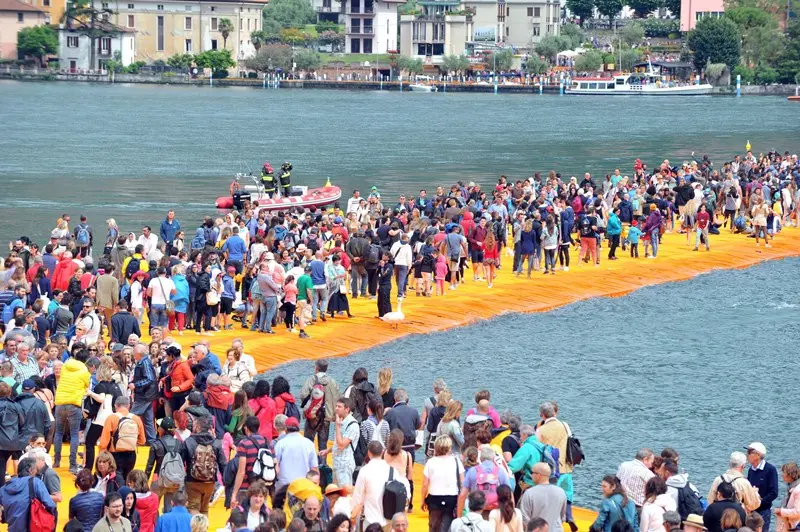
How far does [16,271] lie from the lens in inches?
945

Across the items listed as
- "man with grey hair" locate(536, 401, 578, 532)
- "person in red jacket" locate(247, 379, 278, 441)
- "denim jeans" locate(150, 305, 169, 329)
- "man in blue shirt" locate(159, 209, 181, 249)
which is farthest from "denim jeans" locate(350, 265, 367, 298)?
"man with grey hair" locate(536, 401, 578, 532)

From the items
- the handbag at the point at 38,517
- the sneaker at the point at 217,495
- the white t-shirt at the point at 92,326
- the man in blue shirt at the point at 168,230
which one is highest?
→ the man in blue shirt at the point at 168,230

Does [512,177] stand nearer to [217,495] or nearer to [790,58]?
[217,495]

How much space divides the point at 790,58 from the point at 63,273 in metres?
167

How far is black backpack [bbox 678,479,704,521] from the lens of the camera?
14203mm

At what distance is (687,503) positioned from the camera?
561 inches

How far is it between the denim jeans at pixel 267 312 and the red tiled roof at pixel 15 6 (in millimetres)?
174867

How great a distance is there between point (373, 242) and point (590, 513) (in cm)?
1259

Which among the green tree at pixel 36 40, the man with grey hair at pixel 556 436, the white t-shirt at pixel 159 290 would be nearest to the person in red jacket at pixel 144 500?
the man with grey hair at pixel 556 436

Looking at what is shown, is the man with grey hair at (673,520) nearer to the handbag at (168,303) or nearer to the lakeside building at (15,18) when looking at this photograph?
the handbag at (168,303)

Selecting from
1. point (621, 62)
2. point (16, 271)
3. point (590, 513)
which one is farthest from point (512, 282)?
point (621, 62)

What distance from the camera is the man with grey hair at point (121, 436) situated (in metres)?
15.6

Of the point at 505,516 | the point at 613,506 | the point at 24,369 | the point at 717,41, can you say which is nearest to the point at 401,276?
the point at 24,369

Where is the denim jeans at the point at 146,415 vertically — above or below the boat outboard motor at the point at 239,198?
below
